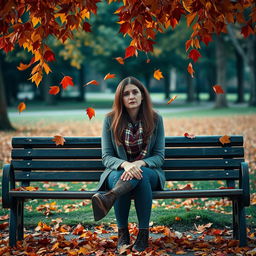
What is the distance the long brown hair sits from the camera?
180 inches

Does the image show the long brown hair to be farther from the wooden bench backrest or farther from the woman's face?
the wooden bench backrest

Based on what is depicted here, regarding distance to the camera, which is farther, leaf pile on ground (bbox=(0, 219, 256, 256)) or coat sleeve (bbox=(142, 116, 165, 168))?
coat sleeve (bbox=(142, 116, 165, 168))

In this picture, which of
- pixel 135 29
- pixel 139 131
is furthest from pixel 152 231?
pixel 135 29

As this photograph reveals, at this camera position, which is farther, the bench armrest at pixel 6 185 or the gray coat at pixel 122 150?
the gray coat at pixel 122 150

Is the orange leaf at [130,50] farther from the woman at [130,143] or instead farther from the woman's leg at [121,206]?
the woman's leg at [121,206]

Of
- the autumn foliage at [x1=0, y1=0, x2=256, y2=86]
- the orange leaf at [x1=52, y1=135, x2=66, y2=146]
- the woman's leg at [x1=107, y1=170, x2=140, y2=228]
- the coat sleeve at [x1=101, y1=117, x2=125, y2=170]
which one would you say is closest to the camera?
the autumn foliage at [x1=0, y1=0, x2=256, y2=86]

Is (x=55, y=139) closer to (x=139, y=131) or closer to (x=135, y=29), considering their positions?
(x=139, y=131)

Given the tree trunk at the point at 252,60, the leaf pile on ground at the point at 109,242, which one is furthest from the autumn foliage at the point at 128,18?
the tree trunk at the point at 252,60

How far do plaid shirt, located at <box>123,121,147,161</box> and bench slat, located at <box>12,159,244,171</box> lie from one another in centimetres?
36

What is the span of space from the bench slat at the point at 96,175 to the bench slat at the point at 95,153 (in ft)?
0.50

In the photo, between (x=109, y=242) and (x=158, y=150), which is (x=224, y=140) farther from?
(x=109, y=242)

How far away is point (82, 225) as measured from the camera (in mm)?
5207

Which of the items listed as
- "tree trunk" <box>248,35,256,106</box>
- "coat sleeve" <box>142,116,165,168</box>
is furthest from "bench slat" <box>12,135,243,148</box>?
"tree trunk" <box>248,35,256,106</box>

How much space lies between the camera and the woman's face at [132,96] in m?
4.57
